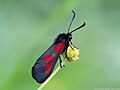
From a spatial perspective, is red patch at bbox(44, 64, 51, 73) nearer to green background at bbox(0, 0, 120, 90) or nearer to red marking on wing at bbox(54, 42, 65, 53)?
red marking on wing at bbox(54, 42, 65, 53)

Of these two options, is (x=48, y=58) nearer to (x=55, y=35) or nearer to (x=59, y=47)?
(x=59, y=47)

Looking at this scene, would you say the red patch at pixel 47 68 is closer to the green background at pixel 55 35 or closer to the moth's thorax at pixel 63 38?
the moth's thorax at pixel 63 38

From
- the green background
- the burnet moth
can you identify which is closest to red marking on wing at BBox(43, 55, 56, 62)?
the burnet moth

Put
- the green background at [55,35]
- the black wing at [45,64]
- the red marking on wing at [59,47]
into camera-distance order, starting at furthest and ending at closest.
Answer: the green background at [55,35]
the red marking on wing at [59,47]
the black wing at [45,64]

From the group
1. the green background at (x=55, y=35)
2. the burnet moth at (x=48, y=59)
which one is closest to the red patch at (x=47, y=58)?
the burnet moth at (x=48, y=59)

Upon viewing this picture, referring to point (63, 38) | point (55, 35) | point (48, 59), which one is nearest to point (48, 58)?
point (48, 59)
